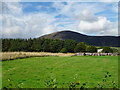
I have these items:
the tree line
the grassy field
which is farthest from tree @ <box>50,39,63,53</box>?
the grassy field

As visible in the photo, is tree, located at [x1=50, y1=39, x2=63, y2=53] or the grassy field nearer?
the grassy field

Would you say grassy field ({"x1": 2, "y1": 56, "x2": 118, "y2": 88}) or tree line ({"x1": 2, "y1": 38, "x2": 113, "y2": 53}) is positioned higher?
tree line ({"x1": 2, "y1": 38, "x2": 113, "y2": 53})

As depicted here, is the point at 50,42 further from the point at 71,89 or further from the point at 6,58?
Result: the point at 71,89

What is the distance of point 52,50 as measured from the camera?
69.9 m

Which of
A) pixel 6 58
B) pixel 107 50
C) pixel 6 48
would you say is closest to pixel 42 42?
pixel 6 48

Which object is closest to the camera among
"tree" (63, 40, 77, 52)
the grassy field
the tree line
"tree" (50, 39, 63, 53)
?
the grassy field

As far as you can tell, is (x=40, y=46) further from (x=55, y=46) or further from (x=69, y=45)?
(x=69, y=45)

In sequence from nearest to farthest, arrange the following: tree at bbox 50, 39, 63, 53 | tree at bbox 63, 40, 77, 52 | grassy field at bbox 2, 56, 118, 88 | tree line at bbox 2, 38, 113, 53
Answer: grassy field at bbox 2, 56, 118, 88 → tree at bbox 63, 40, 77, 52 → tree line at bbox 2, 38, 113, 53 → tree at bbox 50, 39, 63, 53

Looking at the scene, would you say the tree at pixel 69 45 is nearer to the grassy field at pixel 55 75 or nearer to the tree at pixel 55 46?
the tree at pixel 55 46

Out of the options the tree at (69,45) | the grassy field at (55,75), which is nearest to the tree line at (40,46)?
Result: the tree at (69,45)

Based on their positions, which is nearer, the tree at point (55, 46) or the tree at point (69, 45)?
the tree at point (69, 45)

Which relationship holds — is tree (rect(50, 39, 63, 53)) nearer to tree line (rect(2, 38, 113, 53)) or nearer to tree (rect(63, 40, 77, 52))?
tree line (rect(2, 38, 113, 53))

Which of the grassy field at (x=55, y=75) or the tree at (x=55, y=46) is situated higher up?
the tree at (x=55, y=46)

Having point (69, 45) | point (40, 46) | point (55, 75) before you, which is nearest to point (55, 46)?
point (69, 45)
